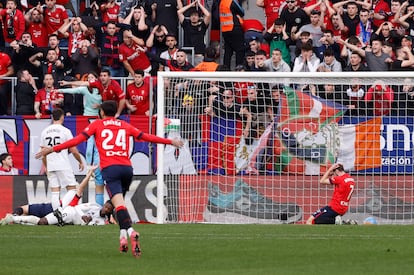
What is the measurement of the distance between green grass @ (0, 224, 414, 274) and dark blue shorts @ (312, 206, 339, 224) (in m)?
1.77

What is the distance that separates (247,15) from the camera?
26.6 m

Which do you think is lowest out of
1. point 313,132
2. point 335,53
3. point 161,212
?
point 161,212

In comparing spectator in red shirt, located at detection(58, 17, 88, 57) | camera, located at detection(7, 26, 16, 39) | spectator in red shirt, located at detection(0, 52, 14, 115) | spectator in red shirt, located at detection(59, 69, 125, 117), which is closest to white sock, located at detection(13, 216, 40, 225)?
spectator in red shirt, located at detection(59, 69, 125, 117)

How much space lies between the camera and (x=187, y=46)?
83.6 feet

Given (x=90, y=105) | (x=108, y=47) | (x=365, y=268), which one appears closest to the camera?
(x=365, y=268)

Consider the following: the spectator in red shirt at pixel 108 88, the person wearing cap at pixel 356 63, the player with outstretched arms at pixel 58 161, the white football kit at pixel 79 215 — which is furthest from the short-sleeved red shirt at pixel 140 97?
the person wearing cap at pixel 356 63

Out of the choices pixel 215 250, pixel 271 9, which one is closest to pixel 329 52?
pixel 271 9

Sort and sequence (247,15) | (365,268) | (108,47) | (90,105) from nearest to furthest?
(365,268), (90,105), (108,47), (247,15)

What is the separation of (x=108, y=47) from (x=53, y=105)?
2.22 metres

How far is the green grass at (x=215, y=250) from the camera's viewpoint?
12.5 m

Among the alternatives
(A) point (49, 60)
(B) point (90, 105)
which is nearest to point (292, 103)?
(B) point (90, 105)

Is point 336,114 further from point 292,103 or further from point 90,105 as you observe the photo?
point 90,105

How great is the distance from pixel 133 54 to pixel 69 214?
236 inches

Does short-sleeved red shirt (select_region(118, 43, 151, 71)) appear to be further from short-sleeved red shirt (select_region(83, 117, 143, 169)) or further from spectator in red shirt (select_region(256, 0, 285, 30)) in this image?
short-sleeved red shirt (select_region(83, 117, 143, 169))
